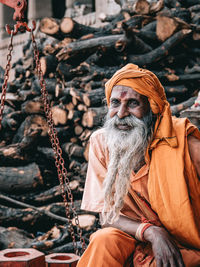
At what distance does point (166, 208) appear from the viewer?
81.9 inches

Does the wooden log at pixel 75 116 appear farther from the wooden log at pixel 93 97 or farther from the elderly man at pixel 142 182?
the elderly man at pixel 142 182

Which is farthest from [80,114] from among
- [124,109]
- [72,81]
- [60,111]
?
[124,109]

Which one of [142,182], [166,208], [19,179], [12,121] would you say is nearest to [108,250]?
[166,208]

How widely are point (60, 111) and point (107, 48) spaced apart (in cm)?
130

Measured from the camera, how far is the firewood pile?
437 centimetres

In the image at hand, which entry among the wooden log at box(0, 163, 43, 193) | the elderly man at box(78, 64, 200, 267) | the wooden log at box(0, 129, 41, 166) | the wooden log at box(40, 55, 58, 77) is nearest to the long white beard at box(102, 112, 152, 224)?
the elderly man at box(78, 64, 200, 267)

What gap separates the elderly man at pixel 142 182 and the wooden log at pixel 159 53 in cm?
350

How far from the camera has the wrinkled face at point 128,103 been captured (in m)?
2.29

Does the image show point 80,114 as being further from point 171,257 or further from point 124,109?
point 171,257

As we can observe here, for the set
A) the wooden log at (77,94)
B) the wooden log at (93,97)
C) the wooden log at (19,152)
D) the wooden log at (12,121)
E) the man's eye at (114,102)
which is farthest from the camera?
the wooden log at (12,121)

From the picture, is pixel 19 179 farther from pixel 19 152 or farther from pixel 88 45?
pixel 88 45

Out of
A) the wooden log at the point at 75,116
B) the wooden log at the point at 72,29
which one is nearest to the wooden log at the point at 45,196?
the wooden log at the point at 75,116

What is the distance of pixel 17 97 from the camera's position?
7195mm

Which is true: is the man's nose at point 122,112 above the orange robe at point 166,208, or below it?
above
